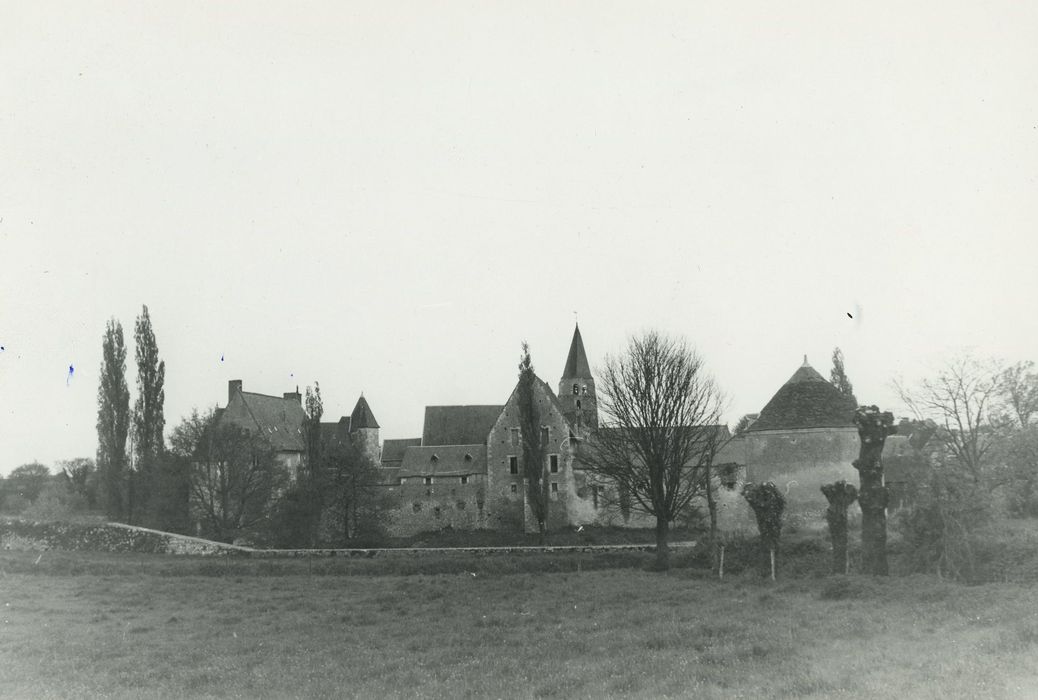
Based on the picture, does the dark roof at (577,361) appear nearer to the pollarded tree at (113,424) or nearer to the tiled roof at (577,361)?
the tiled roof at (577,361)

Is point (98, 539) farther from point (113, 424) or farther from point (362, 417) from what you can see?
point (362, 417)

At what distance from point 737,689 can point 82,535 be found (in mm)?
36509

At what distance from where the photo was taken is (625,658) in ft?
39.2

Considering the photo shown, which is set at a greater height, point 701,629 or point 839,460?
point 839,460

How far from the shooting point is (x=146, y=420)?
46969 mm

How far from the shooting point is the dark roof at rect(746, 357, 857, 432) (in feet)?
117

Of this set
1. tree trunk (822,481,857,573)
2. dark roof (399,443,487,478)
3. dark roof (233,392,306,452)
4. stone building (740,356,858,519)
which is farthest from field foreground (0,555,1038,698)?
dark roof (233,392,306,452)

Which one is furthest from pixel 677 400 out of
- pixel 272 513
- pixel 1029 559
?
pixel 272 513

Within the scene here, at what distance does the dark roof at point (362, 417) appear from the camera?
6925 centimetres

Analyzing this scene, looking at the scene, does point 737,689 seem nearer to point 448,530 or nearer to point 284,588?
point 284,588

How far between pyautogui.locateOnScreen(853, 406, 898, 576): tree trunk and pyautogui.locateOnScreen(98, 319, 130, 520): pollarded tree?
132 ft

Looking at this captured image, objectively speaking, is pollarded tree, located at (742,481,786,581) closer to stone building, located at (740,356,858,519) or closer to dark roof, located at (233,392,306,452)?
stone building, located at (740,356,858,519)

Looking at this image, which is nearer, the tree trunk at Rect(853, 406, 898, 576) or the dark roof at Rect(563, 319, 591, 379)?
the tree trunk at Rect(853, 406, 898, 576)

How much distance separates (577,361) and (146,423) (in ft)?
110
